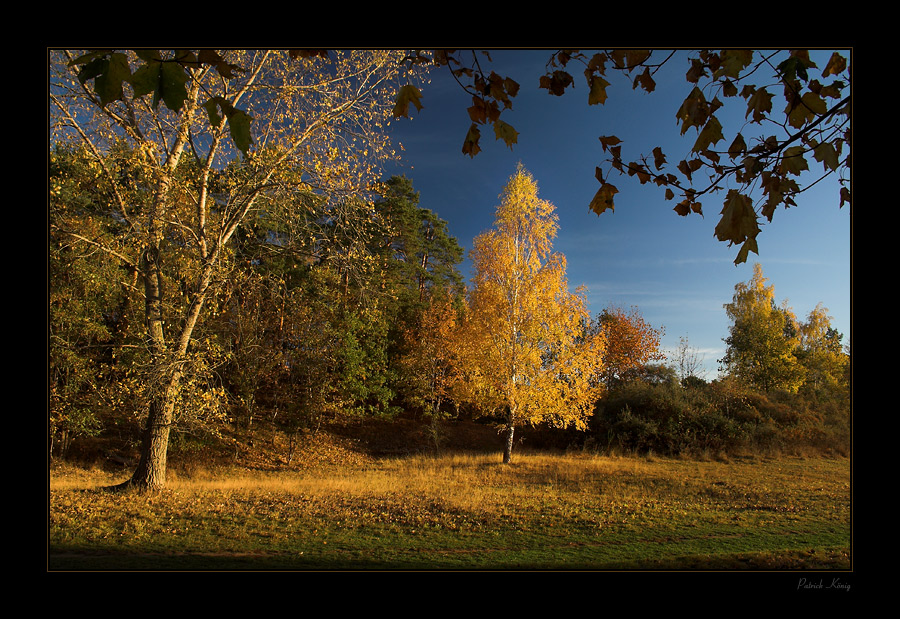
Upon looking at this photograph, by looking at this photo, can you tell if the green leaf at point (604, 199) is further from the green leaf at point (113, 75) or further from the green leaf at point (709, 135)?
the green leaf at point (113, 75)

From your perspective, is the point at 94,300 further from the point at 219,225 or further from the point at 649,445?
the point at 649,445

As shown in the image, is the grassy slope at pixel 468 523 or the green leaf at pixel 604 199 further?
the grassy slope at pixel 468 523

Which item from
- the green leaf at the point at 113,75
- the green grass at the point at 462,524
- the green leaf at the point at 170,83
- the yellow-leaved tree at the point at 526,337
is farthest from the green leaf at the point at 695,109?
the yellow-leaved tree at the point at 526,337

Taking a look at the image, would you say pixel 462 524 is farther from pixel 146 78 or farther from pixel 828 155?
pixel 146 78

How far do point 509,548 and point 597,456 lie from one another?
12.5 metres

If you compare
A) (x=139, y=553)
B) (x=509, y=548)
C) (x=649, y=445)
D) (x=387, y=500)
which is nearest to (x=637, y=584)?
(x=509, y=548)

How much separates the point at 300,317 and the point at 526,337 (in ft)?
31.3

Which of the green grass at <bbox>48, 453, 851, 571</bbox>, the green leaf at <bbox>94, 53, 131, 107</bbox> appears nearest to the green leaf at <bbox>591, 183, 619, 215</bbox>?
the green leaf at <bbox>94, 53, 131, 107</bbox>

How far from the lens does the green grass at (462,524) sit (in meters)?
5.89

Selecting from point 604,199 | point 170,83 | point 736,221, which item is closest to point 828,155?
point 736,221

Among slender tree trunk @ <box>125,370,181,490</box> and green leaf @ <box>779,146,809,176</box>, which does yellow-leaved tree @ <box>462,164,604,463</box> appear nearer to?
slender tree trunk @ <box>125,370,181,490</box>

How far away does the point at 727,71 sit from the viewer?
256 centimetres

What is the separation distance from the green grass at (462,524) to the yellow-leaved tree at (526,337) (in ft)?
8.72

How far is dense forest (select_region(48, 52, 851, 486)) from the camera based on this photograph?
934 centimetres
